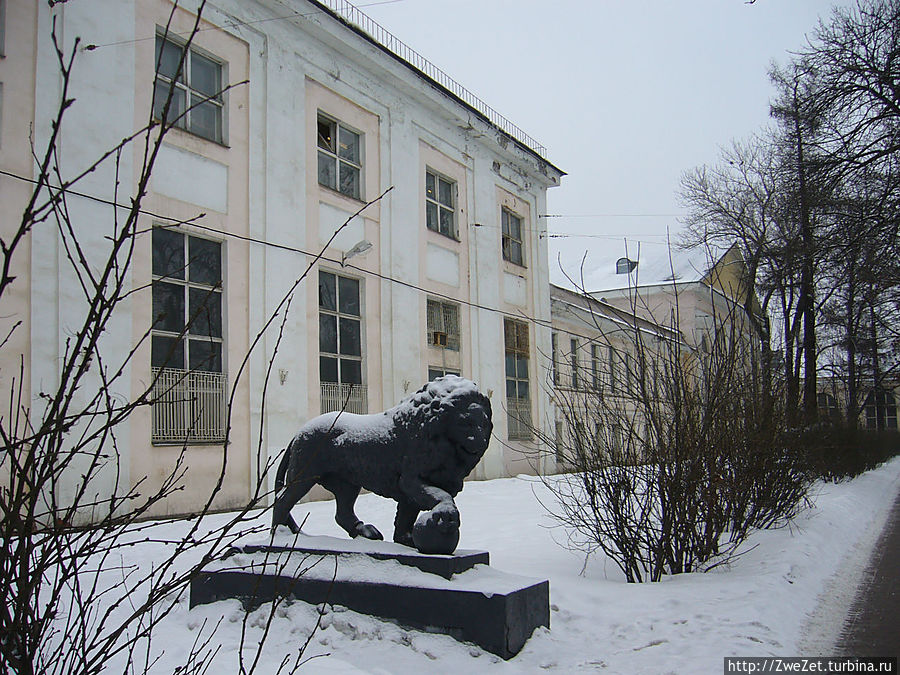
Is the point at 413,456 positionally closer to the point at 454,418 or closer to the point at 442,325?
the point at 454,418

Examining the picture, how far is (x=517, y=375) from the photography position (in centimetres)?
1981

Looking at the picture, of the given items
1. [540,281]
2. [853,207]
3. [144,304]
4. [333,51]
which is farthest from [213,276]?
[540,281]

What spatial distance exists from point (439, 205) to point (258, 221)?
611 cm

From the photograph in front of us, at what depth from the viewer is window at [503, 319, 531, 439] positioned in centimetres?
1929

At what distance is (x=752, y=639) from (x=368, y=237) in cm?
1153

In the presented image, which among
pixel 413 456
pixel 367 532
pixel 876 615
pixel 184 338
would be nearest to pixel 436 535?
pixel 413 456

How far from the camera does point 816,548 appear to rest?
300 inches

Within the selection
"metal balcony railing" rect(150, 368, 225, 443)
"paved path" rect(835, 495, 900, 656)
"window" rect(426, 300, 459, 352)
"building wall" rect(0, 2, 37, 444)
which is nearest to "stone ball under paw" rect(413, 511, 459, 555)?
"paved path" rect(835, 495, 900, 656)

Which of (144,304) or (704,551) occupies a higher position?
(144,304)

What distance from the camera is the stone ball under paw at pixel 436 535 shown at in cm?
453

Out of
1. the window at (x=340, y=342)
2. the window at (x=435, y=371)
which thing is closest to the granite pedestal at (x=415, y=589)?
the window at (x=340, y=342)

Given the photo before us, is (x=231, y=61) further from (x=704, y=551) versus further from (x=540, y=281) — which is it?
(x=540, y=281)

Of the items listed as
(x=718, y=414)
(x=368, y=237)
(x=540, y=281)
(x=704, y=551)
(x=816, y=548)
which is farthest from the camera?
(x=540, y=281)

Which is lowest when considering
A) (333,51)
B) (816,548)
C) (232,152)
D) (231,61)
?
(816,548)
